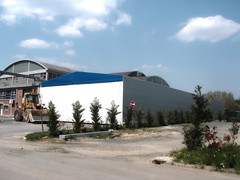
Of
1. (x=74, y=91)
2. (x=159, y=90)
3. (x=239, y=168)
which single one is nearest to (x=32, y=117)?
(x=74, y=91)

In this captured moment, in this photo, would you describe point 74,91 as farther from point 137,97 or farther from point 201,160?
point 201,160

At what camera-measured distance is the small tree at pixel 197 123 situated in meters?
13.1

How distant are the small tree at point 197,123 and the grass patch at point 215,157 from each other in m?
0.57

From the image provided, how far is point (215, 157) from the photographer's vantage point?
11.0m

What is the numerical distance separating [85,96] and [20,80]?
3506 centimetres

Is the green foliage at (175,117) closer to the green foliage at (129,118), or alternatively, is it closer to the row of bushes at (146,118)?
the row of bushes at (146,118)

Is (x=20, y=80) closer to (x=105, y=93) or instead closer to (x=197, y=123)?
(x=105, y=93)

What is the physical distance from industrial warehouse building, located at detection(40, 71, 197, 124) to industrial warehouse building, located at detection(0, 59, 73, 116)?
2157cm

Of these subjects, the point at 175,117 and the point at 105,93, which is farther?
the point at 175,117

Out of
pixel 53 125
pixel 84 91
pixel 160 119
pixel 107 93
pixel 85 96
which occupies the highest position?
pixel 84 91

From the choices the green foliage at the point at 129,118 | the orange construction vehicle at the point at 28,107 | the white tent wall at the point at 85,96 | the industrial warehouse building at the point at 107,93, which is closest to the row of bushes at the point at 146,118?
the green foliage at the point at 129,118

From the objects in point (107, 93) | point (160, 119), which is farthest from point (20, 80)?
point (160, 119)

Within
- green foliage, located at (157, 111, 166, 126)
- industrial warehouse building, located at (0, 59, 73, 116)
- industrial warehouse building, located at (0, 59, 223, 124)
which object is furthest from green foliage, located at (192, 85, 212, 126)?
industrial warehouse building, located at (0, 59, 73, 116)


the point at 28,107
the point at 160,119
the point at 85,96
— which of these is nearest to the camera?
the point at 160,119
